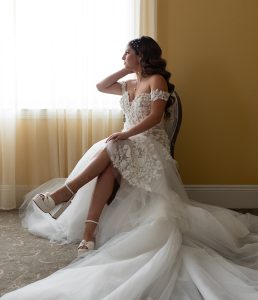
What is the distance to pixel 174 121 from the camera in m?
2.66

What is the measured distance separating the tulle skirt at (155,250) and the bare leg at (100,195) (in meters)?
0.06

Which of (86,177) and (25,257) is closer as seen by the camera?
(25,257)

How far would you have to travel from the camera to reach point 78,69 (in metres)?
2.93

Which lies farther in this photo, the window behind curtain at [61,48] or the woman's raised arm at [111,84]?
the window behind curtain at [61,48]

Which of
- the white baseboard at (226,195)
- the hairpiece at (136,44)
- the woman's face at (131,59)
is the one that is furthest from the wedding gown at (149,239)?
the white baseboard at (226,195)

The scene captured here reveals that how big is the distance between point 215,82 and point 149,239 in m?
1.67

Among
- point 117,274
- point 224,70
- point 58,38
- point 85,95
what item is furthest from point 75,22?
point 117,274

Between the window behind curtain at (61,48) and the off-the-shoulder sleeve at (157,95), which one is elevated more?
the window behind curtain at (61,48)

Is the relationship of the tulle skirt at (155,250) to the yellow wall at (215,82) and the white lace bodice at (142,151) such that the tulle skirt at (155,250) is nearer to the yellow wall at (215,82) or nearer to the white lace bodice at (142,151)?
the white lace bodice at (142,151)

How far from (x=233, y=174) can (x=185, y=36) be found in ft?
4.04

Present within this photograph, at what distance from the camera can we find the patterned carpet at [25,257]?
71.0 inches

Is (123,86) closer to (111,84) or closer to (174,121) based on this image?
(111,84)

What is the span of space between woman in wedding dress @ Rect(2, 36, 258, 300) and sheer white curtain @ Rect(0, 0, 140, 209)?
1.19 ft

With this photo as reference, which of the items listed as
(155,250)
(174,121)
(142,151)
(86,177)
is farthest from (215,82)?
(155,250)
